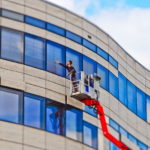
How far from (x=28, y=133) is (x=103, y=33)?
1137 centimetres

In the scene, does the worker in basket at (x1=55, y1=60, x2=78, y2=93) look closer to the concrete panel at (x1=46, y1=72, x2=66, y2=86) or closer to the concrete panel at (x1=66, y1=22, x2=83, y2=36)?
the concrete panel at (x1=46, y1=72, x2=66, y2=86)

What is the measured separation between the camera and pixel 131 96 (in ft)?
184

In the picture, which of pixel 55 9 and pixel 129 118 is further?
pixel 129 118

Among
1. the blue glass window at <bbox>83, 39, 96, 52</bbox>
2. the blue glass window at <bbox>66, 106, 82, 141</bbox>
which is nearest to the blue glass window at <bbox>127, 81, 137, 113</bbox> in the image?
the blue glass window at <bbox>83, 39, 96, 52</bbox>

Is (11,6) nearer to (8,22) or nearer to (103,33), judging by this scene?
(8,22)

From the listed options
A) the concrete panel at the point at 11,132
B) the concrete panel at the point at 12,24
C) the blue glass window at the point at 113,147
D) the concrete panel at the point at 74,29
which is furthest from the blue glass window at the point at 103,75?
the concrete panel at the point at 11,132

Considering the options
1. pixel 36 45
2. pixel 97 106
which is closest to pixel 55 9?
pixel 36 45

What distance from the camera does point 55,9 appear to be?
4847 cm

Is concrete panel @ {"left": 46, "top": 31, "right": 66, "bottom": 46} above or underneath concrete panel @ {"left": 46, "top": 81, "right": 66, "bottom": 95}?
above

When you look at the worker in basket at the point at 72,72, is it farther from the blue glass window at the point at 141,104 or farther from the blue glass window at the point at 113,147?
the blue glass window at the point at 141,104

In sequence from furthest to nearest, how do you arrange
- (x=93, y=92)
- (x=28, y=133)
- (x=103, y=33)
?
(x=103, y=33) → (x=93, y=92) → (x=28, y=133)

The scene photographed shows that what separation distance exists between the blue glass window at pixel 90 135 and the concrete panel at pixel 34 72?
427 cm

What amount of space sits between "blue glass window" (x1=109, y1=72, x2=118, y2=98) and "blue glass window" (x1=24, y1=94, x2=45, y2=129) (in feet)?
26.5

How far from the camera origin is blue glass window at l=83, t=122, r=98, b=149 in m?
47.8
